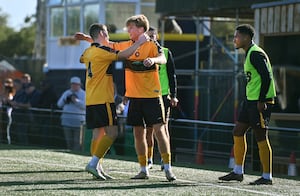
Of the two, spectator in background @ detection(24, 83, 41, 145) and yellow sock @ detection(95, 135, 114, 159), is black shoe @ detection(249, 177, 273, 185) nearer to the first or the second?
yellow sock @ detection(95, 135, 114, 159)

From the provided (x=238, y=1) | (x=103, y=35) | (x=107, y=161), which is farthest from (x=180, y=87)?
(x=103, y=35)

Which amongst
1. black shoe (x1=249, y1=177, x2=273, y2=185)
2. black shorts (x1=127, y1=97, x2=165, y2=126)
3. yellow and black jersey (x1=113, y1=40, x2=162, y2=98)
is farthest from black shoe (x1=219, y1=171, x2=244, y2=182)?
yellow and black jersey (x1=113, y1=40, x2=162, y2=98)

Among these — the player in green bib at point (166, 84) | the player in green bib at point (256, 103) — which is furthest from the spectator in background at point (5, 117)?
the player in green bib at point (256, 103)

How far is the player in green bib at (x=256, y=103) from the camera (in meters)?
10.1

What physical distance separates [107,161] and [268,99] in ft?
12.1

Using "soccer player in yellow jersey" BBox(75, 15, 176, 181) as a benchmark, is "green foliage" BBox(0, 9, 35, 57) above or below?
above

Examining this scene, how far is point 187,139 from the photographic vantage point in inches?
656

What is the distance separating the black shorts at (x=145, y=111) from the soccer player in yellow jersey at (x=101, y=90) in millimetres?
250

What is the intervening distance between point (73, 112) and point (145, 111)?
8.51 metres

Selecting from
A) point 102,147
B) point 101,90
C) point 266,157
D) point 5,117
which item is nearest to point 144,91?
point 101,90

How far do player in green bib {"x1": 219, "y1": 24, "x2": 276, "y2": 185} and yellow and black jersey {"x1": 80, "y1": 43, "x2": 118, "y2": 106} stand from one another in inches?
65.3

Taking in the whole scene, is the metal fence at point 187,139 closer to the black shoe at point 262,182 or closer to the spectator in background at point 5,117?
the spectator in background at point 5,117

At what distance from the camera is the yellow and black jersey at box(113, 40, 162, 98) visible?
1019 cm

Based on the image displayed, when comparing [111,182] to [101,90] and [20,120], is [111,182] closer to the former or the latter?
[101,90]
